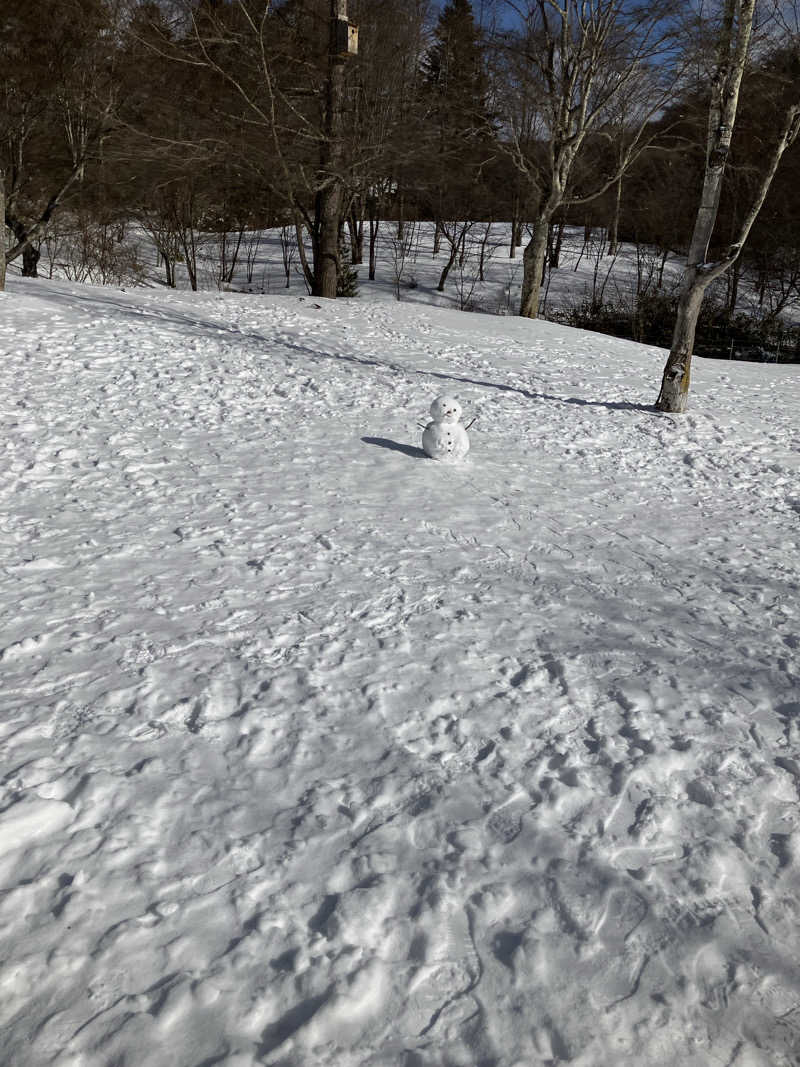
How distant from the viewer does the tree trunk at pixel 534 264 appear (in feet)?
55.7

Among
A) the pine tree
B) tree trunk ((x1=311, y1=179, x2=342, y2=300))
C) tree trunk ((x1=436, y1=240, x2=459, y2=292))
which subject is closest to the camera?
tree trunk ((x1=311, y1=179, x2=342, y2=300))

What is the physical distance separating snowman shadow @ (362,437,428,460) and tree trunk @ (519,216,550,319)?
11.1 m

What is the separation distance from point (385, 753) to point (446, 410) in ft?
13.5

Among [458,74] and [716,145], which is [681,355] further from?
[458,74]

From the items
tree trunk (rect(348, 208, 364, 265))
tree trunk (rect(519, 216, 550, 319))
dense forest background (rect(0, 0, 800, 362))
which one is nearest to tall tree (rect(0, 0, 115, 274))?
dense forest background (rect(0, 0, 800, 362))

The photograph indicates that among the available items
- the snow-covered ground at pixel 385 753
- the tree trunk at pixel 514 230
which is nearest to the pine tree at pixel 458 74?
the tree trunk at pixel 514 230

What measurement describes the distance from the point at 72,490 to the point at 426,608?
310 cm

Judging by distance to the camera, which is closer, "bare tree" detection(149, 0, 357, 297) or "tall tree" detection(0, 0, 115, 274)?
"bare tree" detection(149, 0, 357, 297)

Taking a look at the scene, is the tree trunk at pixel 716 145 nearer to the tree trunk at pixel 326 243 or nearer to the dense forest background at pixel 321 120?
the dense forest background at pixel 321 120

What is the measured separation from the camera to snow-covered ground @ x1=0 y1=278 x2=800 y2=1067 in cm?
226

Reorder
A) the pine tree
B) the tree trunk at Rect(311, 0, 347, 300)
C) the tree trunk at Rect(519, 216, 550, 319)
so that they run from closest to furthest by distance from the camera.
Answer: the tree trunk at Rect(311, 0, 347, 300), the tree trunk at Rect(519, 216, 550, 319), the pine tree

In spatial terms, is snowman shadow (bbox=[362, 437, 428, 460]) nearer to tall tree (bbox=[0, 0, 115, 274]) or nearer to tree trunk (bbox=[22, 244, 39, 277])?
tall tree (bbox=[0, 0, 115, 274])

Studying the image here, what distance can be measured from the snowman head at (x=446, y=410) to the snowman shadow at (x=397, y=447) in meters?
0.41

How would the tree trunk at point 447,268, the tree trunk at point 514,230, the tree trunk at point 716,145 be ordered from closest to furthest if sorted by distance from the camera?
the tree trunk at point 716,145, the tree trunk at point 447,268, the tree trunk at point 514,230
